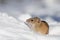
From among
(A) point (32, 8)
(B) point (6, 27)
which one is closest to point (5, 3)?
(A) point (32, 8)

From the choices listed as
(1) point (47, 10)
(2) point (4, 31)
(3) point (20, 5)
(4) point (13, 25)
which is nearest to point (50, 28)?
(4) point (13, 25)

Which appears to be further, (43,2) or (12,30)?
(43,2)

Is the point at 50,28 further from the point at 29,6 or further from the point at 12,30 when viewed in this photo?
the point at 29,6

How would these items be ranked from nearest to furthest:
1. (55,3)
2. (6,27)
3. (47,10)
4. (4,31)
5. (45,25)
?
(4,31)
(6,27)
(45,25)
(47,10)
(55,3)

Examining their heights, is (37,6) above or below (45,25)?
above

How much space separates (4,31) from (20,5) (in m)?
2.56

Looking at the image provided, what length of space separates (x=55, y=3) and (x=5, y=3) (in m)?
1.17

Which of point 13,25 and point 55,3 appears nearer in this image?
point 13,25

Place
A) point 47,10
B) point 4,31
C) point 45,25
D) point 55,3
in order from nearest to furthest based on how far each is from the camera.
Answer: point 4,31 < point 45,25 < point 47,10 < point 55,3

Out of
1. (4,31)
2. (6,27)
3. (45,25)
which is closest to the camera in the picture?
(4,31)

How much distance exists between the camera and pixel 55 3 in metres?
4.71

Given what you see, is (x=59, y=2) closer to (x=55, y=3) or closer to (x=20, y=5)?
(x=55, y=3)

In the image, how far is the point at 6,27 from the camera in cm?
219

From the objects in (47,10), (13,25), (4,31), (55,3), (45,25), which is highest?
(55,3)
